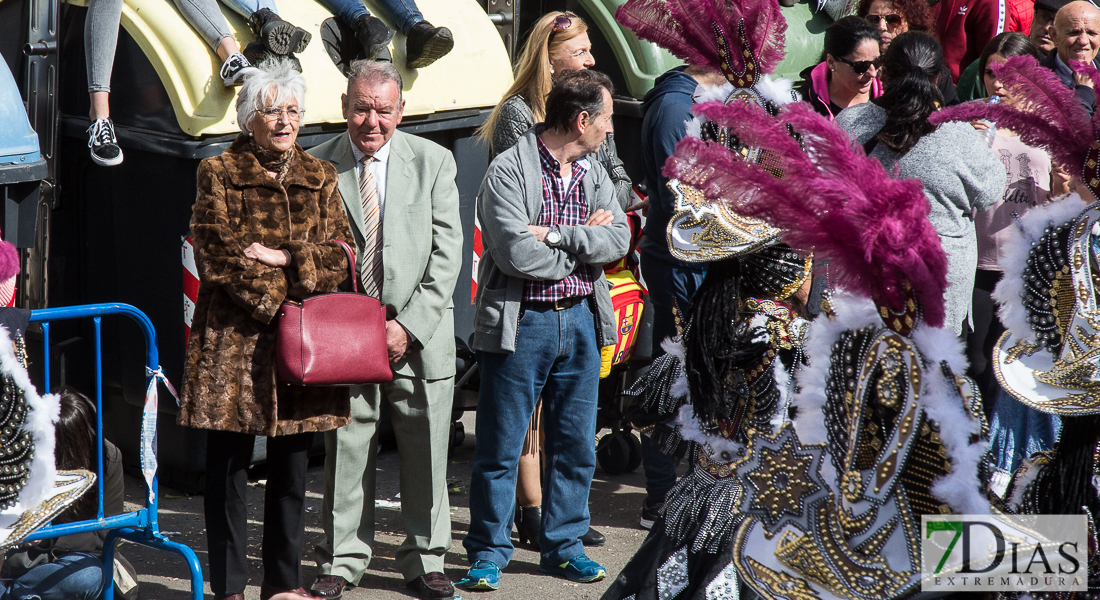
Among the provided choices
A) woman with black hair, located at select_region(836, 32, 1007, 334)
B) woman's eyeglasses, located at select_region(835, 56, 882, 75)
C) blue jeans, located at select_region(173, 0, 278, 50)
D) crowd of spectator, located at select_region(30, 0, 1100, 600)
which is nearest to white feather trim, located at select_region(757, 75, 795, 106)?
crowd of spectator, located at select_region(30, 0, 1100, 600)

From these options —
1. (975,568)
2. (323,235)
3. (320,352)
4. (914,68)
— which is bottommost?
(975,568)

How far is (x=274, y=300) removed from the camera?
11.4ft

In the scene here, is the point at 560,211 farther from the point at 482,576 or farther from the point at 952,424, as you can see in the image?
the point at 952,424

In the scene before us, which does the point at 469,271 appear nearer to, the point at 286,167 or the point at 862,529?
the point at 286,167

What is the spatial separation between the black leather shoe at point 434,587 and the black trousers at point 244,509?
446 mm

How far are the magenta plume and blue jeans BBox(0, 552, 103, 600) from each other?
117 inches

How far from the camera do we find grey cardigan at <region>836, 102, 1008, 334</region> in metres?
3.46

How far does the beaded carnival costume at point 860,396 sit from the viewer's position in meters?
1.92

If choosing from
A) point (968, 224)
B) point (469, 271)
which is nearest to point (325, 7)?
point (469, 271)

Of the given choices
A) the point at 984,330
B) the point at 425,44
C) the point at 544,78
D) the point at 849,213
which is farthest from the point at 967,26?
the point at 849,213

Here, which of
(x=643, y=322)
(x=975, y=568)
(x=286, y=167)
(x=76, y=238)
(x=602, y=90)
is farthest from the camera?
(x=643, y=322)

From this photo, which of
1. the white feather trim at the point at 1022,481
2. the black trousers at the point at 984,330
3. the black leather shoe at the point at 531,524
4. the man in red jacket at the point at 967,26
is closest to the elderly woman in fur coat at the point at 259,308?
the black leather shoe at the point at 531,524

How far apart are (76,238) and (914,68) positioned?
3.45m

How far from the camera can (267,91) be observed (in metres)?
3.59
